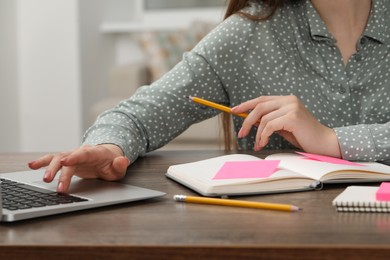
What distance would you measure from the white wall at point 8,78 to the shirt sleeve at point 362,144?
10.0 ft

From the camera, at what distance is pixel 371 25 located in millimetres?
1512

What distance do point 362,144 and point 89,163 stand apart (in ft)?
1.51

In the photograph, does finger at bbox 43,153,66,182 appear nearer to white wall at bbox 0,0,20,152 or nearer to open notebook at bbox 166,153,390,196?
open notebook at bbox 166,153,390,196

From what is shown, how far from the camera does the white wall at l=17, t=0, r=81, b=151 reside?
13.5 feet

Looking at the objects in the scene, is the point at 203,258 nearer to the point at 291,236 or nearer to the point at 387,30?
the point at 291,236

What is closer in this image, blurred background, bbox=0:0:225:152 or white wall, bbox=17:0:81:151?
blurred background, bbox=0:0:225:152

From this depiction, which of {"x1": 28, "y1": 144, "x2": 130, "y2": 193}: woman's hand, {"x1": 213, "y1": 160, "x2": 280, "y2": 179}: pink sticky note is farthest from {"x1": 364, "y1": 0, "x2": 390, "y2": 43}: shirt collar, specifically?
{"x1": 28, "y1": 144, "x2": 130, "y2": 193}: woman's hand

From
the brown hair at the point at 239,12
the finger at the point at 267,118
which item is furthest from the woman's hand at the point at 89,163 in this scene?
the brown hair at the point at 239,12

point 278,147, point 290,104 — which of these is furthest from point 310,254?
point 278,147

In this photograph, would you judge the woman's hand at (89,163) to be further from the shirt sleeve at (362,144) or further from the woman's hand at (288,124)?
the shirt sleeve at (362,144)

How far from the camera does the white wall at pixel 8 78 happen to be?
4016 mm

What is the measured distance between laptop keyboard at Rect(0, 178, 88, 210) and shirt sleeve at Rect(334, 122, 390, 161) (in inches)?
19.8

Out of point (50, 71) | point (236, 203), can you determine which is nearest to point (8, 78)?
point (50, 71)

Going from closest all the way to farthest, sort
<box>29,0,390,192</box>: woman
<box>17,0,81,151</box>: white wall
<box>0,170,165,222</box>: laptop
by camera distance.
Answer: <box>0,170,165,222</box>: laptop < <box>29,0,390,192</box>: woman < <box>17,0,81,151</box>: white wall
